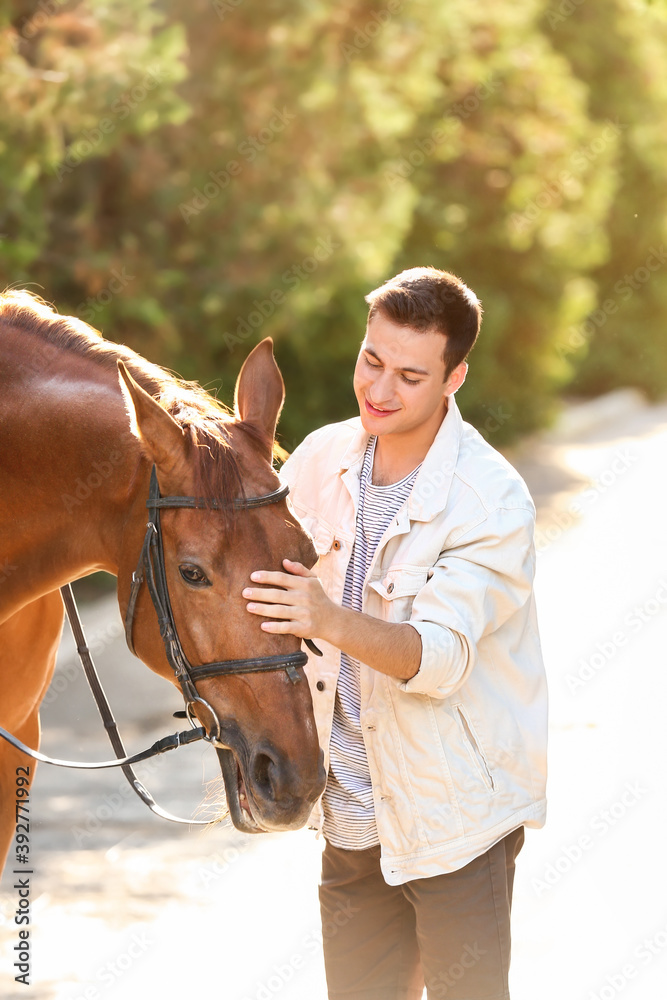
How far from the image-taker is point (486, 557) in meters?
2.11

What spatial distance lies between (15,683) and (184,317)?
554 centimetres

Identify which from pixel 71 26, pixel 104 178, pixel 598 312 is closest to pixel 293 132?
pixel 104 178

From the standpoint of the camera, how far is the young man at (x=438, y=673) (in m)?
2.12

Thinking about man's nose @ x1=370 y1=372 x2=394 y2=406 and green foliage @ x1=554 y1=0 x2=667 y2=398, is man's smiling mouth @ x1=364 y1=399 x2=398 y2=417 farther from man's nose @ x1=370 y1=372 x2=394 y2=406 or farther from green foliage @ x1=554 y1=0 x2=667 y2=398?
green foliage @ x1=554 y1=0 x2=667 y2=398

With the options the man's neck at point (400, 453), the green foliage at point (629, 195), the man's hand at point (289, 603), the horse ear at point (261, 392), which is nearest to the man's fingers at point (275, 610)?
the man's hand at point (289, 603)

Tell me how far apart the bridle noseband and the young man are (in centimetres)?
23

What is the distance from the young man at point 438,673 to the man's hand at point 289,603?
0.53 ft

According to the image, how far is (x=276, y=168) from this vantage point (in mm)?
8305

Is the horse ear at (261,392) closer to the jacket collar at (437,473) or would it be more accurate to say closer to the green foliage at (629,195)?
the jacket collar at (437,473)

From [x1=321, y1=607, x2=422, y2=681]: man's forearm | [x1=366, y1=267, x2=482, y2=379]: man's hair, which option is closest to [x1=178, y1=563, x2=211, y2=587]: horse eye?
[x1=321, y1=607, x2=422, y2=681]: man's forearm

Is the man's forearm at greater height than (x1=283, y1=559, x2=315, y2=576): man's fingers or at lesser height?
lesser

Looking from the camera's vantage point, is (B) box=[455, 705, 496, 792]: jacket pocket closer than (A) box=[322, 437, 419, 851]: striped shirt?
Yes

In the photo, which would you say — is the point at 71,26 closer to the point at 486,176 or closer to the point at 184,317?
the point at 184,317

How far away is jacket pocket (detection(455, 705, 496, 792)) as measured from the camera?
2.16 m
